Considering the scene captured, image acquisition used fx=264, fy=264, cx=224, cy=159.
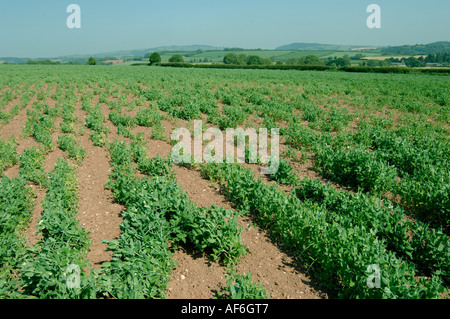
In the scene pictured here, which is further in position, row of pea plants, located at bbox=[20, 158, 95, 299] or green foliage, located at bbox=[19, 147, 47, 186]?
green foliage, located at bbox=[19, 147, 47, 186]

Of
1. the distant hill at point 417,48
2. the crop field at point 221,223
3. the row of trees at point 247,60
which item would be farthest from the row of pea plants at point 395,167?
the distant hill at point 417,48

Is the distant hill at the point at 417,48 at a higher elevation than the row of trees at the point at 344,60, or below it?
higher

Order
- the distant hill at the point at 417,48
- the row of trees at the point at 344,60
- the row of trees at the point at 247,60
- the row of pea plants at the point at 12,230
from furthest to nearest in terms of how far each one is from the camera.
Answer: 1. the distant hill at the point at 417,48
2. the row of trees at the point at 247,60
3. the row of trees at the point at 344,60
4. the row of pea plants at the point at 12,230

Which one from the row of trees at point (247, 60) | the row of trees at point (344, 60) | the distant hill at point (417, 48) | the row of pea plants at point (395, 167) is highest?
the distant hill at point (417, 48)

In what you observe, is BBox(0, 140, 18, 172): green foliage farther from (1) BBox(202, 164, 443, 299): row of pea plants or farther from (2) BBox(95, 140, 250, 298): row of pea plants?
(1) BBox(202, 164, 443, 299): row of pea plants

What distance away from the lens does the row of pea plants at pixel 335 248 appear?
329 cm

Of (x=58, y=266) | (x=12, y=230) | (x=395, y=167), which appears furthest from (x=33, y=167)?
(x=395, y=167)

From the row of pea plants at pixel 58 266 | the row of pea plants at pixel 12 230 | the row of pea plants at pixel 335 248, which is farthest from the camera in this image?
the row of pea plants at pixel 12 230

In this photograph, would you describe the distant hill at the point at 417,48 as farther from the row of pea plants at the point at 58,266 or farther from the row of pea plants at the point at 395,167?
the row of pea plants at the point at 58,266

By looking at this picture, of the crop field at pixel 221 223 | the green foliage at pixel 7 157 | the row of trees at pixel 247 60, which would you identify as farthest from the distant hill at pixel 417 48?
the green foliage at pixel 7 157

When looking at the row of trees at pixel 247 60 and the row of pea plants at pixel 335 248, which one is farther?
the row of trees at pixel 247 60

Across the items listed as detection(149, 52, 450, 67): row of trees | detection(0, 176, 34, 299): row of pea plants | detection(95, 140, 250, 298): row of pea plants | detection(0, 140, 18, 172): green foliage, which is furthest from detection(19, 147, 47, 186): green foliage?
detection(149, 52, 450, 67): row of trees

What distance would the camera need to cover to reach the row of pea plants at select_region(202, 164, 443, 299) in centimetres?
329
